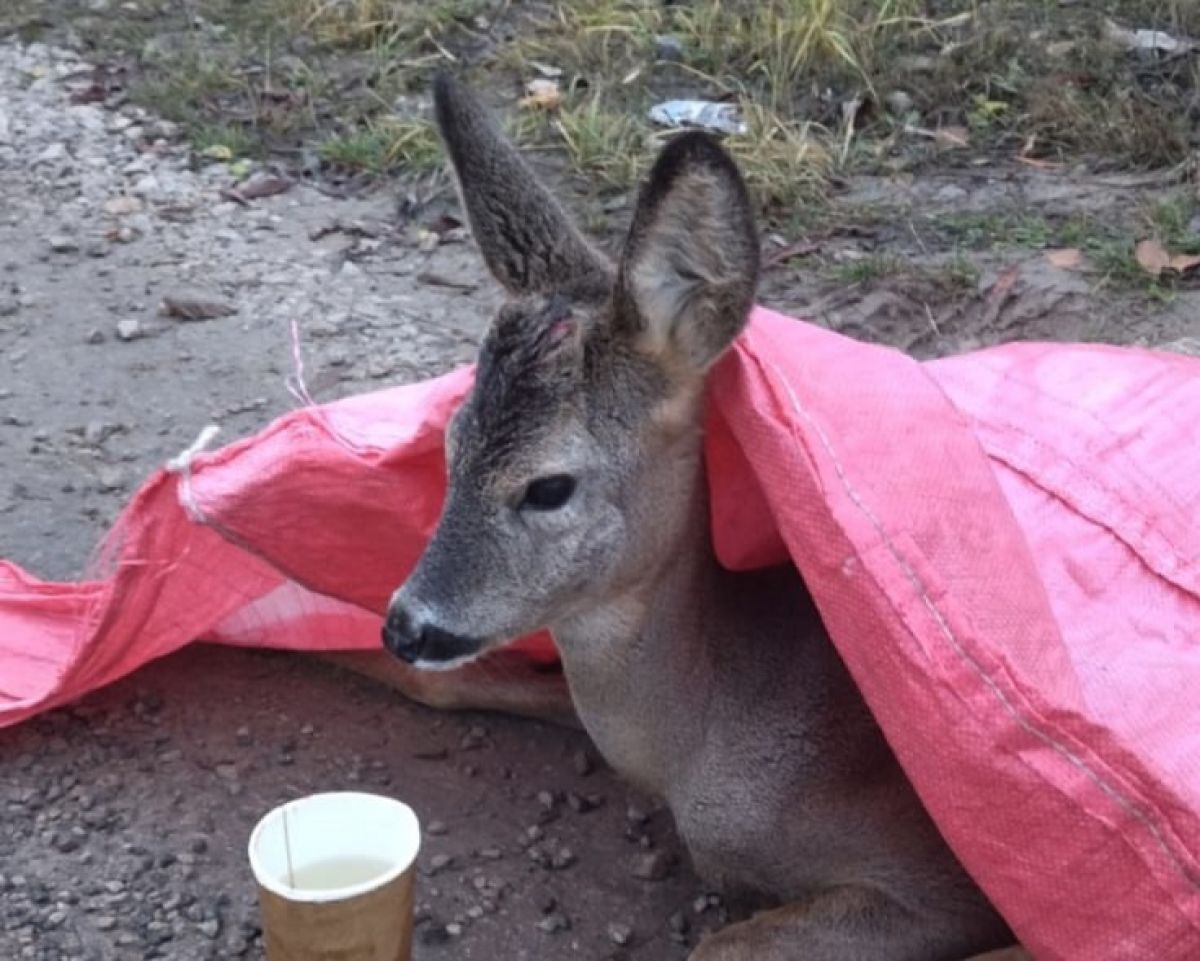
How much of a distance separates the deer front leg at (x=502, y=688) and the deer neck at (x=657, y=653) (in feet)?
1.92

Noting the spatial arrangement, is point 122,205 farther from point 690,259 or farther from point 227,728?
point 690,259

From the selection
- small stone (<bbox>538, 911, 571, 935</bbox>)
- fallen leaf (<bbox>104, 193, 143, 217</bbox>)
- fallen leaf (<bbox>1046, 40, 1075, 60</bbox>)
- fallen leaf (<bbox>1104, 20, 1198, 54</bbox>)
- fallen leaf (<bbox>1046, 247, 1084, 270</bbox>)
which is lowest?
fallen leaf (<bbox>104, 193, 143, 217</bbox>)

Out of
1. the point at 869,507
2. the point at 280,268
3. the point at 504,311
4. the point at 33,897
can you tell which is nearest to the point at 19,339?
the point at 280,268

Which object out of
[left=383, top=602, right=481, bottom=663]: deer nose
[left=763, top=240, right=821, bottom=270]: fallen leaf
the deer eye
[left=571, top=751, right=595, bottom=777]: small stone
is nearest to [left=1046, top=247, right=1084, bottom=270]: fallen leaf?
[left=763, top=240, right=821, bottom=270]: fallen leaf

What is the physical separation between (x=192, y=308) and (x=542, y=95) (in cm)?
→ 154

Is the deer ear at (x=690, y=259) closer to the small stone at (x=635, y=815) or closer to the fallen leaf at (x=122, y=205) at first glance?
the small stone at (x=635, y=815)

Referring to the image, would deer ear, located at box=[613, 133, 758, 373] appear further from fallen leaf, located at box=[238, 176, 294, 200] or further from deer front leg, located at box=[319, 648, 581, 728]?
fallen leaf, located at box=[238, 176, 294, 200]

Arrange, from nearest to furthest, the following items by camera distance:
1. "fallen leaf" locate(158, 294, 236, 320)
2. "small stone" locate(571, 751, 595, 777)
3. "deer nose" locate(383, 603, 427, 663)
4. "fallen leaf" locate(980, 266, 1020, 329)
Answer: "deer nose" locate(383, 603, 427, 663)
"small stone" locate(571, 751, 595, 777)
"fallen leaf" locate(980, 266, 1020, 329)
"fallen leaf" locate(158, 294, 236, 320)

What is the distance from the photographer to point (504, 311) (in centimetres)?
293

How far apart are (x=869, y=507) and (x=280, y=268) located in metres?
3.17

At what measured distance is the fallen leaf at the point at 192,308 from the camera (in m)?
5.28

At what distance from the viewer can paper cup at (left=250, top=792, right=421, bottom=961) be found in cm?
261

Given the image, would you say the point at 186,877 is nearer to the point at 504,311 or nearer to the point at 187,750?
the point at 187,750

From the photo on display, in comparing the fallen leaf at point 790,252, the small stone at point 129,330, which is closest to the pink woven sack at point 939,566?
the small stone at point 129,330
